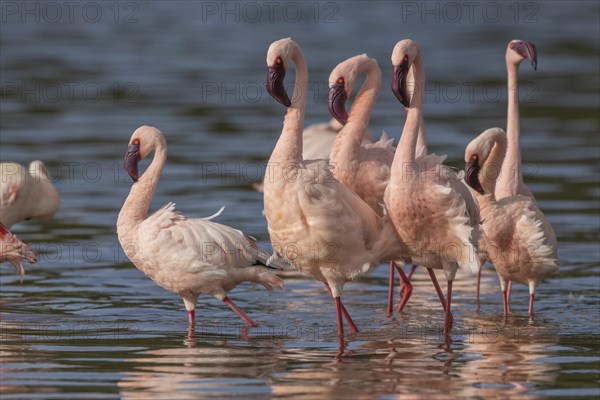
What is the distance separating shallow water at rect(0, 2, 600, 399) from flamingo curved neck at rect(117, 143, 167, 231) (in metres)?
0.81

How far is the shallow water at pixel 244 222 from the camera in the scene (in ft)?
26.8

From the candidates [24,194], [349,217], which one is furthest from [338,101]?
[24,194]

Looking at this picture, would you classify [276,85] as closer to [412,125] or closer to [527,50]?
[412,125]

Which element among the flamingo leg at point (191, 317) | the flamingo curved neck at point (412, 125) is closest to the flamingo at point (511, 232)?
the flamingo curved neck at point (412, 125)

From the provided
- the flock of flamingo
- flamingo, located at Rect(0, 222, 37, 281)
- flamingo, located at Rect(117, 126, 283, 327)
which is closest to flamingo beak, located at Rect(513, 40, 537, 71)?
the flock of flamingo

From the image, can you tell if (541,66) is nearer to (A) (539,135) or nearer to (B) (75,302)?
(A) (539,135)

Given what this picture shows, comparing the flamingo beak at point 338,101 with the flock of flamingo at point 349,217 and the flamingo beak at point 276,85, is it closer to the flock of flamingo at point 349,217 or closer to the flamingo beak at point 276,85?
the flock of flamingo at point 349,217

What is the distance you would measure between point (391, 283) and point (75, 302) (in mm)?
2626

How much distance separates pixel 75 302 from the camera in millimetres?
10852

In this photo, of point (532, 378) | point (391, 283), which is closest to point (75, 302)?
point (391, 283)

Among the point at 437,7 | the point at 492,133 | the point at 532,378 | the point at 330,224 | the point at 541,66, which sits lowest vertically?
the point at 532,378

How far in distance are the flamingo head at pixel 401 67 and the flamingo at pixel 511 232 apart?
3.35 feet

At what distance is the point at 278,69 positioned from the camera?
9.11 m

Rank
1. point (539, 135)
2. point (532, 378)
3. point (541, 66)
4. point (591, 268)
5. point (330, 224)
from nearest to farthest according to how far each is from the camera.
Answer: point (532, 378) → point (330, 224) → point (591, 268) → point (539, 135) → point (541, 66)
